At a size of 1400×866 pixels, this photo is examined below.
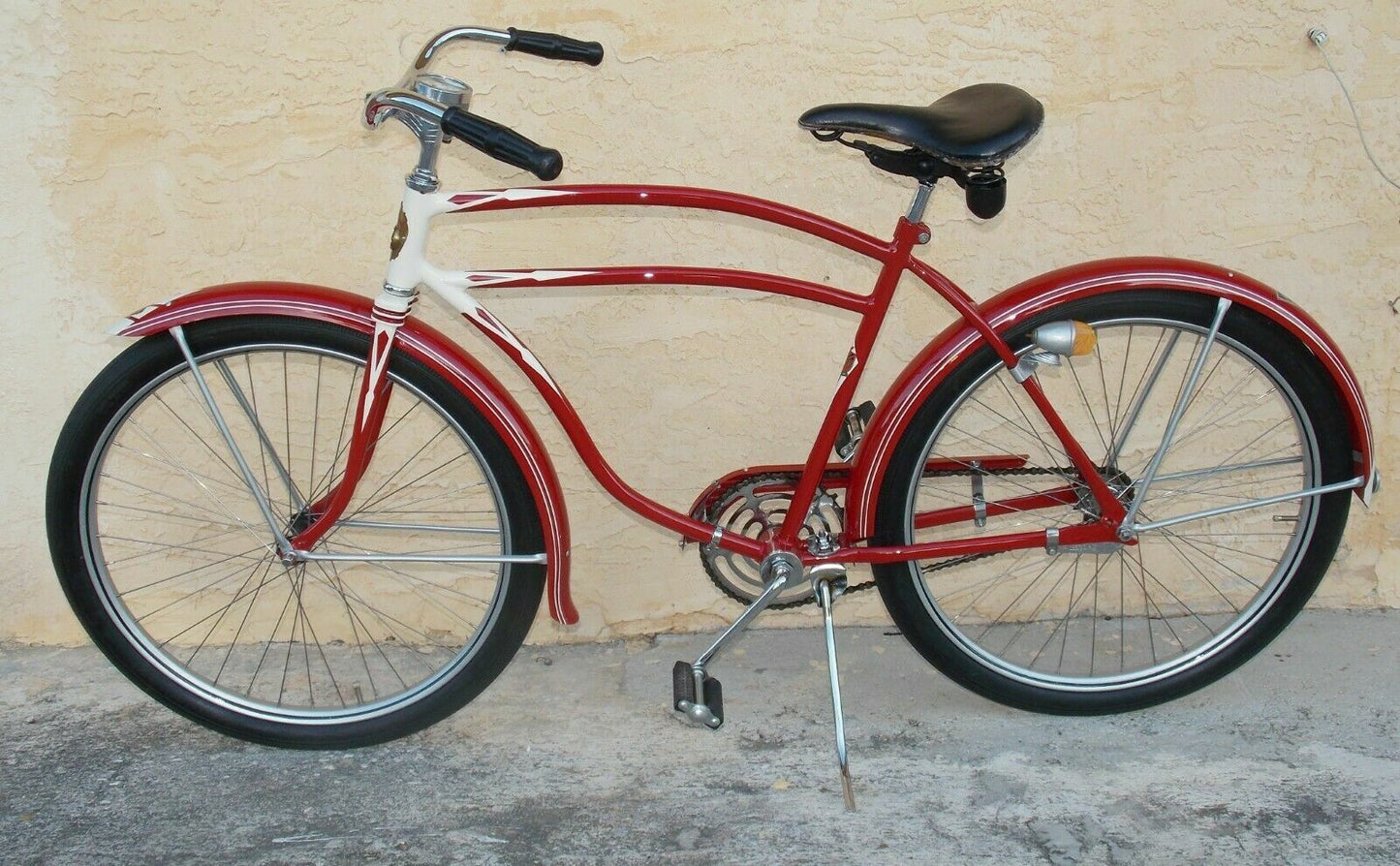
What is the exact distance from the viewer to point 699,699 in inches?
97.7

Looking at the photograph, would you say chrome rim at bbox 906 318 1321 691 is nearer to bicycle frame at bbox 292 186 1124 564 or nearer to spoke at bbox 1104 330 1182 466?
spoke at bbox 1104 330 1182 466

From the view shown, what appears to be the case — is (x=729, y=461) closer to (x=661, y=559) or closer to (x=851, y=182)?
(x=661, y=559)

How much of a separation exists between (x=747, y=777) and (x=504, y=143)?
1417 millimetres

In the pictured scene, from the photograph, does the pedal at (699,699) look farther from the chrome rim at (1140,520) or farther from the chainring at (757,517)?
the chrome rim at (1140,520)

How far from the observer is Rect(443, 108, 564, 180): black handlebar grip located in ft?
6.24

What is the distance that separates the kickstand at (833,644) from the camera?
2414 mm

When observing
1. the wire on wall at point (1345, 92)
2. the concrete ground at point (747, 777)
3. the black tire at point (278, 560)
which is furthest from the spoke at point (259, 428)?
the wire on wall at point (1345, 92)

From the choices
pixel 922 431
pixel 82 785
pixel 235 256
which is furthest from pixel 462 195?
pixel 82 785

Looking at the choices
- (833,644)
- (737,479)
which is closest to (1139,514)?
(833,644)

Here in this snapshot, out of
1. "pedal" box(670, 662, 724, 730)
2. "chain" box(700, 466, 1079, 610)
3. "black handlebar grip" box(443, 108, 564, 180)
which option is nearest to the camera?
"black handlebar grip" box(443, 108, 564, 180)

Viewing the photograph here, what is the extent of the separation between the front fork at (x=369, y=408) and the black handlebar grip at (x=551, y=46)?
1.69ft

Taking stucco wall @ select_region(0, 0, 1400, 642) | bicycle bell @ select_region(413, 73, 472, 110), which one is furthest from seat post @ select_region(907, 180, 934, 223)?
bicycle bell @ select_region(413, 73, 472, 110)

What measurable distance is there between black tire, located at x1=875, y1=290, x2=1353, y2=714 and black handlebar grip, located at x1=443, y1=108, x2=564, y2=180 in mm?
940

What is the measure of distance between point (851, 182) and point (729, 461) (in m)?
0.76
